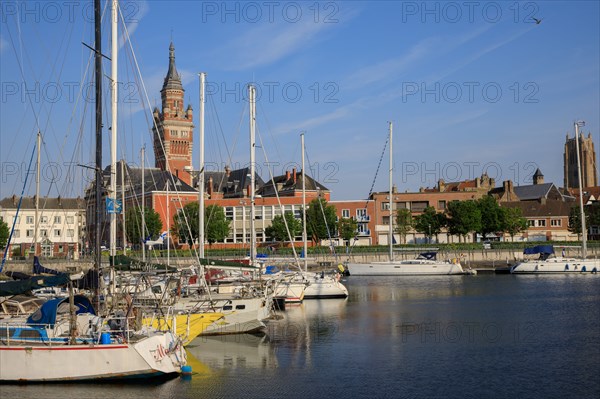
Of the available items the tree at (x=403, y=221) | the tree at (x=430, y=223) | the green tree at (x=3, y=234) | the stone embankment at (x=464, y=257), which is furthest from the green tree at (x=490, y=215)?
the green tree at (x=3, y=234)

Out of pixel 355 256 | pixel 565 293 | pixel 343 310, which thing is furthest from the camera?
pixel 355 256

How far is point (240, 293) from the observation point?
36062 mm

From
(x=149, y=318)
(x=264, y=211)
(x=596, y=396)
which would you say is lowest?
(x=596, y=396)

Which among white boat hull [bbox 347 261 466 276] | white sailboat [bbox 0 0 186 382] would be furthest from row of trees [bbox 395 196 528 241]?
white sailboat [bbox 0 0 186 382]

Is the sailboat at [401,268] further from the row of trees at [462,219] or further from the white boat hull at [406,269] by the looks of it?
the row of trees at [462,219]

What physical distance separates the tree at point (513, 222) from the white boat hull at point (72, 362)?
318ft

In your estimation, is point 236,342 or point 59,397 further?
point 236,342

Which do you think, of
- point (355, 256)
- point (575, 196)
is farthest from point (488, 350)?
point (575, 196)

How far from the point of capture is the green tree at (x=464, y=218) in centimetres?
10825

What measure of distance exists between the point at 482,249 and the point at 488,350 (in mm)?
64729

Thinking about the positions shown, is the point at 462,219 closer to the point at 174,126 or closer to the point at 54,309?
the point at 174,126

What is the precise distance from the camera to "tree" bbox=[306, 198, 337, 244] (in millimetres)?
100312

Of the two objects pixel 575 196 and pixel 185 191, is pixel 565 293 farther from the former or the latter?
pixel 575 196

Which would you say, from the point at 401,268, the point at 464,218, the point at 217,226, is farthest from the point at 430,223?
the point at 401,268
